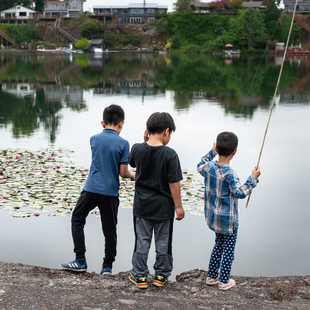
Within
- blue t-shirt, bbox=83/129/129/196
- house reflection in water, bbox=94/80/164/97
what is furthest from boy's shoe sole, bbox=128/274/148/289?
house reflection in water, bbox=94/80/164/97

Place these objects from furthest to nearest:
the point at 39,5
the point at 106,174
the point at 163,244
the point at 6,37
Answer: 1. the point at 39,5
2. the point at 6,37
3. the point at 106,174
4. the point at 163,244

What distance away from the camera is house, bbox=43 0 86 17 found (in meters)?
104

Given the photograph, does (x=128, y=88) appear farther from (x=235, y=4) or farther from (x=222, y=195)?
(x=235, y=4)

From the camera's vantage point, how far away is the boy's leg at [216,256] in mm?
4004

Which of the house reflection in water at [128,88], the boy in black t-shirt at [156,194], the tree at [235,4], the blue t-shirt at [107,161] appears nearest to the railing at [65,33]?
the tree at [235,4]

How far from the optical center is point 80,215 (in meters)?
4.33

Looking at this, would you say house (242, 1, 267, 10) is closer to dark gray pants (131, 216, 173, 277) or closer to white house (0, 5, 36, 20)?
white house (0, 5, 36, 20)

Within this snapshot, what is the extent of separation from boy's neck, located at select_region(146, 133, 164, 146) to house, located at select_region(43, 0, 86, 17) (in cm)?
10483

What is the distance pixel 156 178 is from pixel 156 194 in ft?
0.41

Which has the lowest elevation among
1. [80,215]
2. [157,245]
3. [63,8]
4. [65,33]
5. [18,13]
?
[157,245]

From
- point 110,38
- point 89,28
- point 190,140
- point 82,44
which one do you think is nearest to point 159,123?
point 190,140

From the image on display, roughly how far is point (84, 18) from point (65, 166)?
91959 millimetres

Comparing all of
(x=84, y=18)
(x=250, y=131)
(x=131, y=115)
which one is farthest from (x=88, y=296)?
(x=84, y=18)

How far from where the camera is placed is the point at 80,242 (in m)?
4.36
